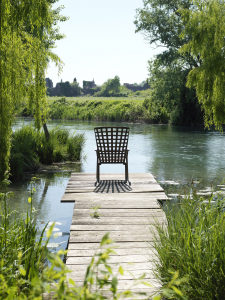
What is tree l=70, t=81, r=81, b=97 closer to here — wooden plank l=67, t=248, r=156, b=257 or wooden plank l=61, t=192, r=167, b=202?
wooden plank l=61, t=192, r=167, b=202

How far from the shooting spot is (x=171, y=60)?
22438 millimetres

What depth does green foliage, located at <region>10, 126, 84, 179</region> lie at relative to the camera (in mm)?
7277

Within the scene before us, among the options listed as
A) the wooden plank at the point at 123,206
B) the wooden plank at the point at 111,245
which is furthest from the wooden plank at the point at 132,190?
the wooden plank at the point at 111,245

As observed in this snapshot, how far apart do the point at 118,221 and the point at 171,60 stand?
801 inches

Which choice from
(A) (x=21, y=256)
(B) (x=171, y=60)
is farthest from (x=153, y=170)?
(B) (x=171, y=60)

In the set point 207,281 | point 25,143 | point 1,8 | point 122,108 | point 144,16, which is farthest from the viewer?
point 122,108

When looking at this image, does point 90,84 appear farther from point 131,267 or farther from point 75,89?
point 131,267

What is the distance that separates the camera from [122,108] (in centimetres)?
2853

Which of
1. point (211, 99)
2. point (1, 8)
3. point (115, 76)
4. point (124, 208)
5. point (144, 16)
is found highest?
point (115, 76)

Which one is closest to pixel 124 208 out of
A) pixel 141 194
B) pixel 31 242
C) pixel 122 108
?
pixel 141 194

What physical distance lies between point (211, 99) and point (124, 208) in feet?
10.2

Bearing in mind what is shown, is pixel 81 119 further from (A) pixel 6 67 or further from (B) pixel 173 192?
(A) pixel 6 67

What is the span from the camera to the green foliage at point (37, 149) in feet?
23.9

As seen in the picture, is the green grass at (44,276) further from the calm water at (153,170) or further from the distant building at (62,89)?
the distant building at (62,89)
